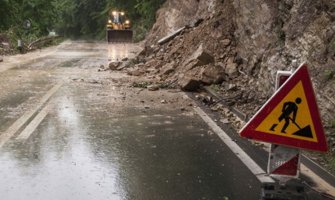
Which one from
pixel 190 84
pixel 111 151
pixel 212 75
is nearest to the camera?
pixel 111 151

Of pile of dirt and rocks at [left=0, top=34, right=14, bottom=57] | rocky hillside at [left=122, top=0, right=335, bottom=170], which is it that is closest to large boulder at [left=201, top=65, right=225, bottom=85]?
rocky hillside at [left=122, top=0, right=335, bottom=170]

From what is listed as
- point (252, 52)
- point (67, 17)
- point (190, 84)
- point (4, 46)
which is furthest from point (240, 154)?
point (67, 17)

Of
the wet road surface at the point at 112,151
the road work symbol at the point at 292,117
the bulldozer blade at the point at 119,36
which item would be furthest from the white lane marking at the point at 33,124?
the bulldozer blade at the point at 119,36

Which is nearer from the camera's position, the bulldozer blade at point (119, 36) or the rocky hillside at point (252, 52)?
the rocky hillside at point (252, 52)

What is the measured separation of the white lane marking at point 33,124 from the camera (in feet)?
26.4

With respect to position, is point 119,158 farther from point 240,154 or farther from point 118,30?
point 118,30

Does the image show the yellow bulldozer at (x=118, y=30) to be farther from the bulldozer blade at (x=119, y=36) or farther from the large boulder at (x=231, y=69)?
the large boulder at (x=231, y=69)

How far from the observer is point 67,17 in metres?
80.4

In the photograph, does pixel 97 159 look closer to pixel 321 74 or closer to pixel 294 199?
pixel 294 199

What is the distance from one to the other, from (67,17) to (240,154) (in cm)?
7685

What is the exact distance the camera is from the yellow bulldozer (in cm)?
4488

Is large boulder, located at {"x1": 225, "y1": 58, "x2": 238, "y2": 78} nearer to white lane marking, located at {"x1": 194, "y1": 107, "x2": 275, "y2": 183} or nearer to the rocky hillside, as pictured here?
the rocky hillside

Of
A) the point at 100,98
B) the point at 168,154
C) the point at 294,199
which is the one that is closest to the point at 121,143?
the point at 168,154

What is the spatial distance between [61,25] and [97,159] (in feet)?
263
